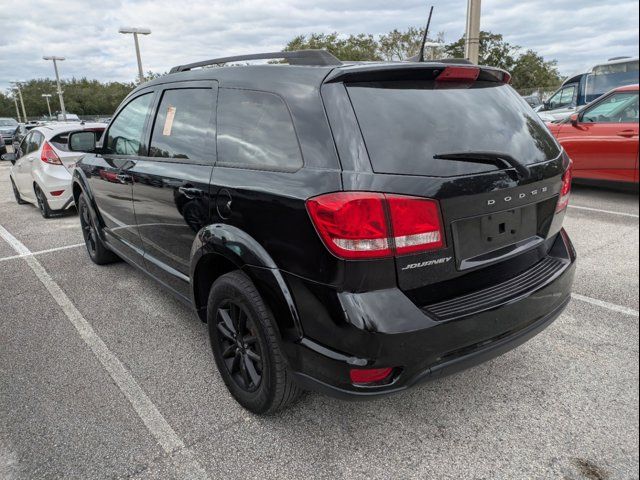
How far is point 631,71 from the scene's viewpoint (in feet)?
3.90

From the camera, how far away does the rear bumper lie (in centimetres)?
183

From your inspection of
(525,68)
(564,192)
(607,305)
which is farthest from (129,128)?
(525,68)

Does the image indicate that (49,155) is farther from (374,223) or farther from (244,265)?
(374,223)

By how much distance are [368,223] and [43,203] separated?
7.21m

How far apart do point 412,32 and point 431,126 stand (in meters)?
34.4

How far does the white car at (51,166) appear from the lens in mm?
7055

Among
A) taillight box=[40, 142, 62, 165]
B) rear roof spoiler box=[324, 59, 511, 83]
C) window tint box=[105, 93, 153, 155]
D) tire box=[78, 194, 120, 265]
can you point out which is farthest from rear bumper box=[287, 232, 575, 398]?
taillight box=[40, 142, 62, 165]

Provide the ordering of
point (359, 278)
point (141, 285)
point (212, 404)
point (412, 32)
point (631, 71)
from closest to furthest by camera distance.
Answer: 1. point (631, 71)
2. point (359, 278)
3. point (212, 404)
4. point (141, 285)
5. point (412, 32)

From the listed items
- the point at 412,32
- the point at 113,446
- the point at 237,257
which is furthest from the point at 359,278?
the point at 412,32

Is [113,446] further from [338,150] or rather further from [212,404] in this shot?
[338,150]

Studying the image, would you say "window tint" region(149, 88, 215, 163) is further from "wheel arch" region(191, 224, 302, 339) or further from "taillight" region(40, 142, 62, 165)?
"taillight" region(40, 142, 62, 165)

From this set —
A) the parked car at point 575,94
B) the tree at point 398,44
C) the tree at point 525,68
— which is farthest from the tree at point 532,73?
the parked car at point 575,94

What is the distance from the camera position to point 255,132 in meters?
2.36

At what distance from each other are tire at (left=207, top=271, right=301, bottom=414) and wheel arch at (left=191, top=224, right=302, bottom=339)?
7cm
